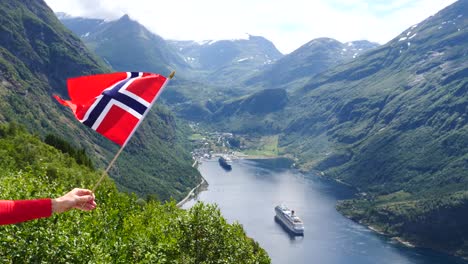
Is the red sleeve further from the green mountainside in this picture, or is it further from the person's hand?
the green mountainside

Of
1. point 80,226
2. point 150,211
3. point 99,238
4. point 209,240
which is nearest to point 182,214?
point 209,240

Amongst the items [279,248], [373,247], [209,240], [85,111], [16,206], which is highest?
[85,111]

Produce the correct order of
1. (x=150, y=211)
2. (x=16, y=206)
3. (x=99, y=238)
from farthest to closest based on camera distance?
(x=150, y=211), (x=99, y=238), (x=16, y=206)

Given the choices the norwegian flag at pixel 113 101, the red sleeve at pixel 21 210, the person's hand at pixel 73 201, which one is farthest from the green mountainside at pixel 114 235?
the red sleeve at pixel 21 210

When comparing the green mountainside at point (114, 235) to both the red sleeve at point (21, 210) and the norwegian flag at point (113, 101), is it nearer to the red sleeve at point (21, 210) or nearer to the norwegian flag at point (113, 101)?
the norwegian flag at point (113, 101)

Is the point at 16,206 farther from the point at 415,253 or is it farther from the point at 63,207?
the point at 415,253

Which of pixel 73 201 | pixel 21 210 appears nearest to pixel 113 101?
pixel 73 201
